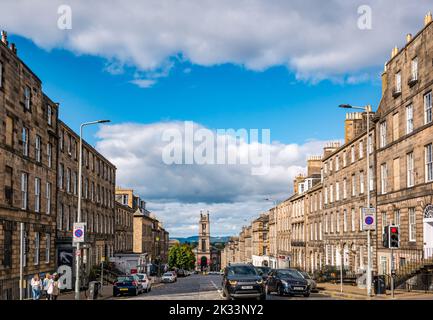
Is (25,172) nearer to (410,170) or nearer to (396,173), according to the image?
(410,170)

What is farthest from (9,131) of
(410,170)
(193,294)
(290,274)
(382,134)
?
(382,134)

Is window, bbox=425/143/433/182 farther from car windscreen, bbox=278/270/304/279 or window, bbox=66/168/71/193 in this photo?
window, bbox=66/168/71/193

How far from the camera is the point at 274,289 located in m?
32.6

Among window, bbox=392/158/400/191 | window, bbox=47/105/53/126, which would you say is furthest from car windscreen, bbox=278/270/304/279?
window, bbox=47/105/53/126

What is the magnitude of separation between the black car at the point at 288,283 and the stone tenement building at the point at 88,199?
1180 cm

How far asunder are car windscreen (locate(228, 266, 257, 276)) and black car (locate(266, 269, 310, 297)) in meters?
5.55

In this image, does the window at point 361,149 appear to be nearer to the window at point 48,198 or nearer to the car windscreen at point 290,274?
the car windscreen at point 290,274

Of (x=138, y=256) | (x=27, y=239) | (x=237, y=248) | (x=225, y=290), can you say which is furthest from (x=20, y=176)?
(x=237, y=248)

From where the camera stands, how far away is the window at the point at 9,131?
105 ft

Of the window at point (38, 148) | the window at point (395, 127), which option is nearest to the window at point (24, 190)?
the window at point (38, 148)

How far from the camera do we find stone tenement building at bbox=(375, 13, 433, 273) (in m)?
34.2
